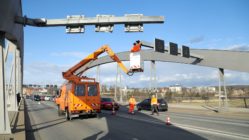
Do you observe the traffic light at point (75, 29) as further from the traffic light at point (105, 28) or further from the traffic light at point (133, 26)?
the traffic light at point (133, 26)

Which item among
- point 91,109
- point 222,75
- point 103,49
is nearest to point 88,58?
point 103,49

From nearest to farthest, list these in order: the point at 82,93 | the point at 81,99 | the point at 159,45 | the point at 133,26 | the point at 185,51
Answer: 1. the point at 133,26
2. the point at 81,99
3. the point at 82,93
4. the point at 159,45
5. the point at 185,51

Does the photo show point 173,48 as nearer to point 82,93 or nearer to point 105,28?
point 82,93

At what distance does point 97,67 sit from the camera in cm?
6500

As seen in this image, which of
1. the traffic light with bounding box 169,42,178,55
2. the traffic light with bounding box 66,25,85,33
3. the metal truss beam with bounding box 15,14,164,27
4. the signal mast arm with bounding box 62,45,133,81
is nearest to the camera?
the metal truss beam with bounding box 15,14,164,27

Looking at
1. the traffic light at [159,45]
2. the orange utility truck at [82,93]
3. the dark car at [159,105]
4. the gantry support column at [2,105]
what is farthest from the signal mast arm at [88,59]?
the dark car at [159,105]

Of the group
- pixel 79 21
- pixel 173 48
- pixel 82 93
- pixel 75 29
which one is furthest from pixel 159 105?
pixel 79 21

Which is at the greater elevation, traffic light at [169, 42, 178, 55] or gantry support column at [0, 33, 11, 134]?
traffic light at [169, 42, 178, 55]

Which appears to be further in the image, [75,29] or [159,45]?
[159,45]

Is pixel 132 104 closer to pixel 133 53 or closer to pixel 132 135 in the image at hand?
pixel 133 53

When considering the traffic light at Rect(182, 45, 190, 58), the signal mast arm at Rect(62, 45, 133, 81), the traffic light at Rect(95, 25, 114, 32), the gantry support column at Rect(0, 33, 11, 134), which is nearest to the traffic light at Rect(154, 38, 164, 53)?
the traffic light at Rect(182, 45, 190, 58)

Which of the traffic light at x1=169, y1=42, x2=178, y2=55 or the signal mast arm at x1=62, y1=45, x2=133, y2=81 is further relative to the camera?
the traffic light at x1=169, y1=42, x2=178, y2=55

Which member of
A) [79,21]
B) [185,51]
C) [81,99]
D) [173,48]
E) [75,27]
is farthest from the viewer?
[185,51]

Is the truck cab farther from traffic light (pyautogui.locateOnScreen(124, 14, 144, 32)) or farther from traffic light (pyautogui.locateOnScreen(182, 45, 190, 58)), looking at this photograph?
traffic light (pyautogui.locateOnScreen(182, 45, 190, 58))
